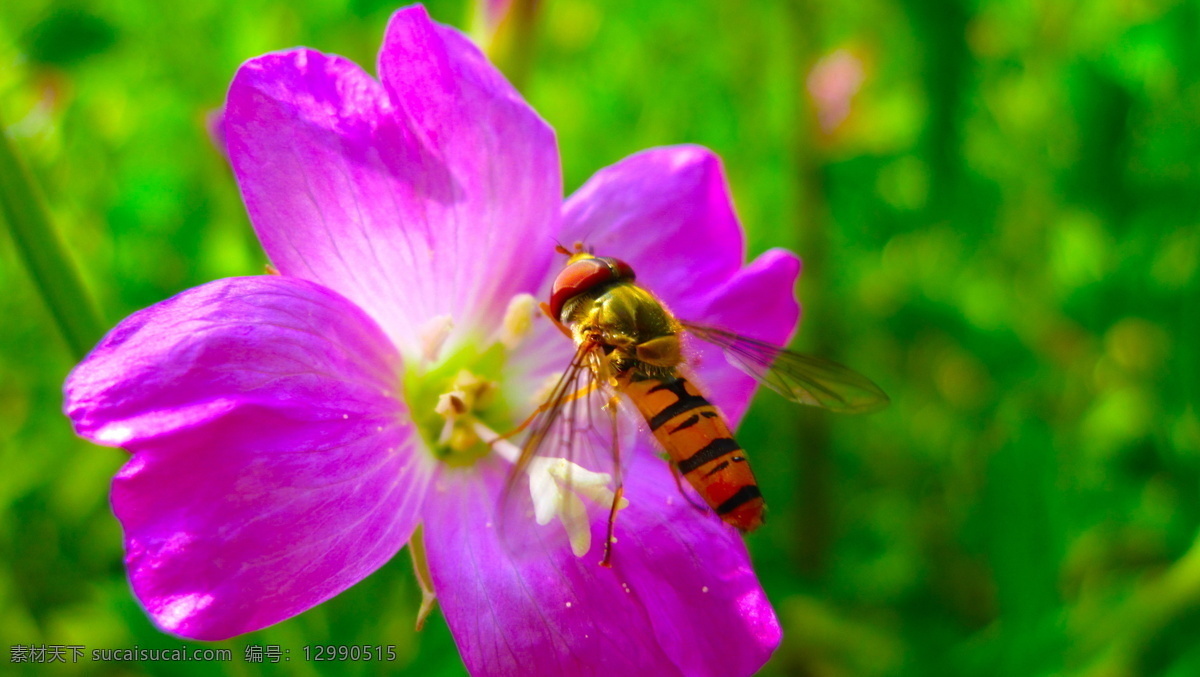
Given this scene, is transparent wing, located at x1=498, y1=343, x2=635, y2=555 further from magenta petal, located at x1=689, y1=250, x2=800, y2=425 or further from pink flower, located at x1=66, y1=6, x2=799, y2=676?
magenta petal, located at x1=689, y1=250, x2=800, y2=425

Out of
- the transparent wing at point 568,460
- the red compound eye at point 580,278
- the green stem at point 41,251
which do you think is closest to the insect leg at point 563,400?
the transparent wing at point 568,460

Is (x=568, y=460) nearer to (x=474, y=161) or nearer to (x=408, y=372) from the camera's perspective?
(x=408, y=372)

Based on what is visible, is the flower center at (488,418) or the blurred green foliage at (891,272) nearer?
the flower center at (488,418)

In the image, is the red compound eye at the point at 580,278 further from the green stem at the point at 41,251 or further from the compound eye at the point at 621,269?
the green stem at the point at 41,251

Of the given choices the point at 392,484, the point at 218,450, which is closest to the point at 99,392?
the point at 218,450

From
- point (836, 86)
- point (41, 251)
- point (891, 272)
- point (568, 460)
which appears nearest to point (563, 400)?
point (568, 460)

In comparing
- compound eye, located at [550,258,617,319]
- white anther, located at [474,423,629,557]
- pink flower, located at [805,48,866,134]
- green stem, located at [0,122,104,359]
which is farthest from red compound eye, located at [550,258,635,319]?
pink flower, located at [805,48,866,134]

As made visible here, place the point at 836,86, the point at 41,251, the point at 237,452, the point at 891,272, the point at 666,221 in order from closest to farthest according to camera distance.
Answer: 1. the point at 237,452
2. the point at 41,251
3. the point at 666,221
4. the point at 891,272
5. the point at 836,86
